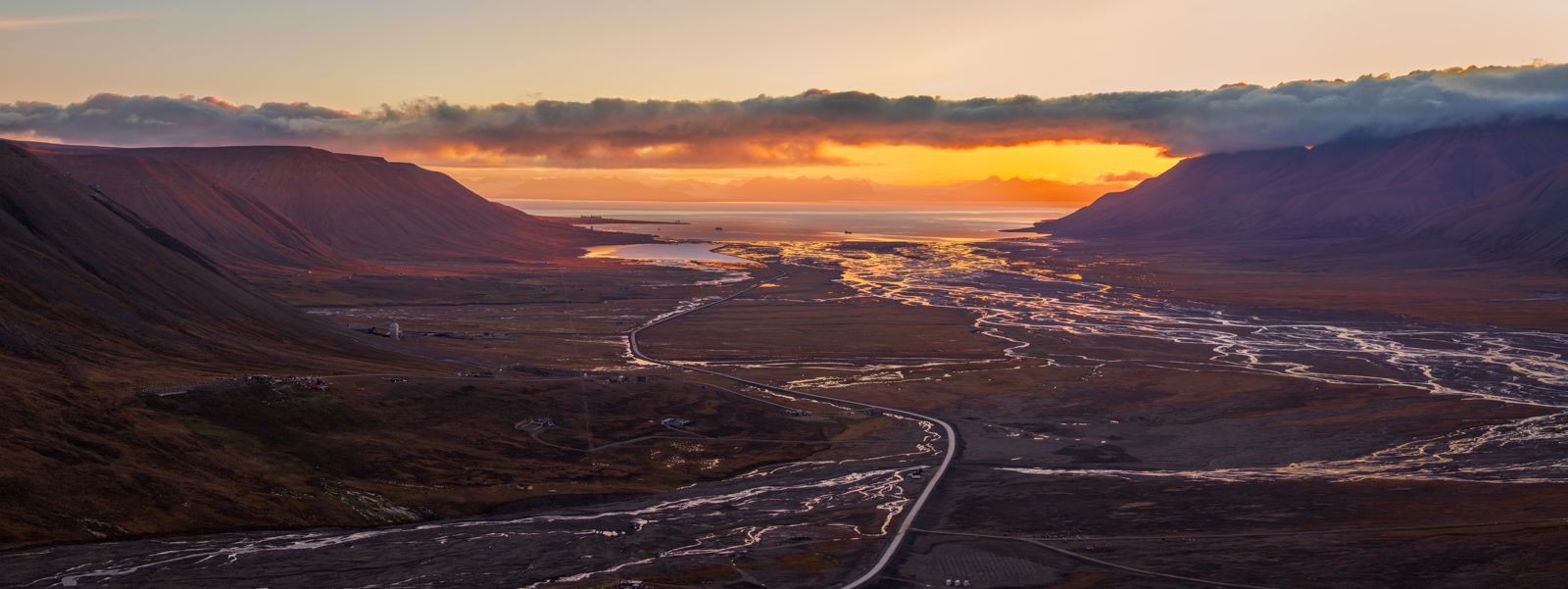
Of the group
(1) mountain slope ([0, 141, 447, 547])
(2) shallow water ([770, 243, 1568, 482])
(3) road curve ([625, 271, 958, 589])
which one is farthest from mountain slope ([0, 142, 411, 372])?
(2) shallow water ([770, 243, 1568, 482])

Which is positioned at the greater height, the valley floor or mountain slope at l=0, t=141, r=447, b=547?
mountain slope at l=0, t=141, r=447, b=547

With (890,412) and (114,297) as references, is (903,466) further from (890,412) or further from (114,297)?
(114,297)

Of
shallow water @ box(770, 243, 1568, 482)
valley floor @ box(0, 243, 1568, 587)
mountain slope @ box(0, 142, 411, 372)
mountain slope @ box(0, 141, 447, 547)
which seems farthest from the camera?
mountain slope @ box(0, 142, 411, 372)

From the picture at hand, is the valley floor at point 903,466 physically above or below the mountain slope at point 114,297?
below

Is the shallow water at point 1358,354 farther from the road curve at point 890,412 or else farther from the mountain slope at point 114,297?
the mountain slope at point 114,297

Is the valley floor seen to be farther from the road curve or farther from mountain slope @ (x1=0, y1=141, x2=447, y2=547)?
mountain slope @ (x1=0, y1=141, x2=447, y2=547)

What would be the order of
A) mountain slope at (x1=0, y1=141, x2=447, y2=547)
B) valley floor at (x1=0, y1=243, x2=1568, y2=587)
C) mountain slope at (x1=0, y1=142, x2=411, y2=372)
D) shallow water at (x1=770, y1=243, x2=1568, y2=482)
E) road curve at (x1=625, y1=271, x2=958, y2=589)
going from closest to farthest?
valley floor at (x1=0, y1=243, x2=1568, y2=587), road curve at (x1=625, y1=271, x2=958, y2=589), mountain slope at (x1=0, y1=141, x2=447, y2=547), shallow water at (x1=770, y1=243, x2=1568, y2=482), mountain slope at (x1=0, y1=142, x2=411, y2=372)

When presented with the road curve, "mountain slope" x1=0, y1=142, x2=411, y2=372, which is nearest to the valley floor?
the road curve

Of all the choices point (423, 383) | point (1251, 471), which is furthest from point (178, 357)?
point (1251, 471)

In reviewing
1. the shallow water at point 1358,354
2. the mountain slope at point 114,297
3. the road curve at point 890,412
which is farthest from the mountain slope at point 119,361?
the shallow water at point 1358,354

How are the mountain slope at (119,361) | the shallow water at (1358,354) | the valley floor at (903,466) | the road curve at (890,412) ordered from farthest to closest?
the shallow water at (1358,354)
the mountain slope at (119,361)
the road curve at (890,412)
the valley floor at (903,466)

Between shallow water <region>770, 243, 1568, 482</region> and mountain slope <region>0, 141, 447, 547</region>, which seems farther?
shallow water <region>770, 243, 1568, 482</region>
